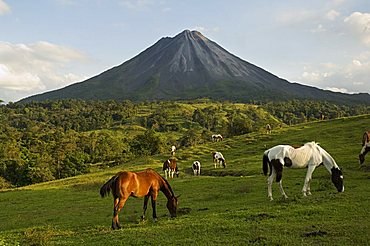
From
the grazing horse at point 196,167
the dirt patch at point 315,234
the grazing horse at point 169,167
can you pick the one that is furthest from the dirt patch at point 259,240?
the grazing horse at point 196,167

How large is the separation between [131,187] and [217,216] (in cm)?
331

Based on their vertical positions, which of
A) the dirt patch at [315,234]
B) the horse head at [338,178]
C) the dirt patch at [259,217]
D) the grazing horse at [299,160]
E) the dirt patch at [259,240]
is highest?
the grazing horse at [299,160]

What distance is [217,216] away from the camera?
1333 cm

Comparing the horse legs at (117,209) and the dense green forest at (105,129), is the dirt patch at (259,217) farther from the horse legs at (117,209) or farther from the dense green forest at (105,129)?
the dense green forest at (105,129)

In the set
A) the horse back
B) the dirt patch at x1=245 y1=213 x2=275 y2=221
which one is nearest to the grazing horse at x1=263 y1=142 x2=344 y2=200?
the dirt patch at x1=245 y1=213 x2=275 y2=221

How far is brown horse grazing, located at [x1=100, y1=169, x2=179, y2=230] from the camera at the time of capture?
43.9ft

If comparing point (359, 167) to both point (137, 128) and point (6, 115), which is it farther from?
point (6, 115)

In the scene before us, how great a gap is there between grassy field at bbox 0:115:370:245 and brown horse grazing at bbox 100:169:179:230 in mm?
719

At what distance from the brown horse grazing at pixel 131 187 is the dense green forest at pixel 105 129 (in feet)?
170

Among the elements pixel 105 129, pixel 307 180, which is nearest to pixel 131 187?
pixel 307 180

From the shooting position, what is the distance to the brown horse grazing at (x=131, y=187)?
13.4 meters

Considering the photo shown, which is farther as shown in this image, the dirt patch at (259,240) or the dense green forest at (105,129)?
the dense green forest at (105,129)

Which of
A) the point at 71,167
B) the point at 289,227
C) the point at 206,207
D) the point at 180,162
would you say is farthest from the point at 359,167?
the point at 71,167

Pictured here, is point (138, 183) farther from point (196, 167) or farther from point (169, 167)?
point (196, 167)
